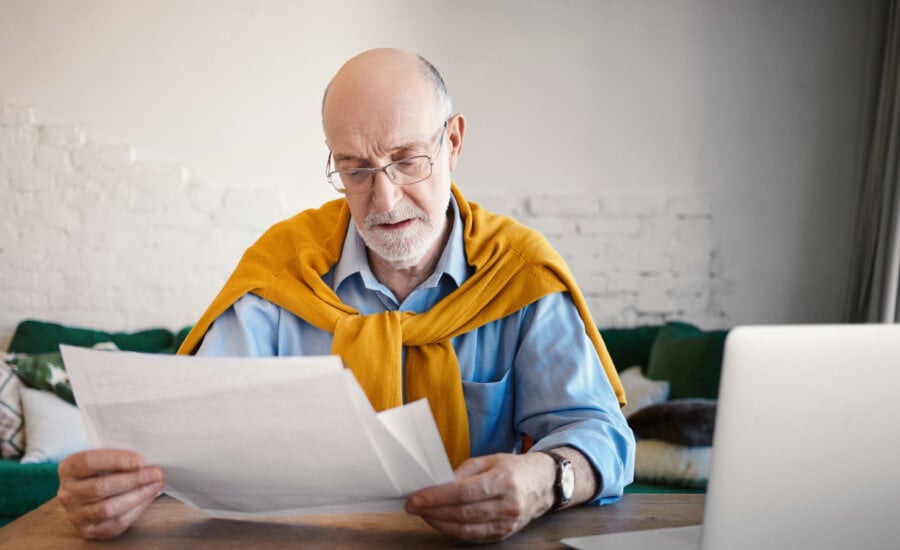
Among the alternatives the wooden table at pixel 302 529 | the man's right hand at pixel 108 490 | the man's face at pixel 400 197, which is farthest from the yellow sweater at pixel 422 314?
the man's right hand at pixel 108 490

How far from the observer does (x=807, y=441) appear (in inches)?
31.8

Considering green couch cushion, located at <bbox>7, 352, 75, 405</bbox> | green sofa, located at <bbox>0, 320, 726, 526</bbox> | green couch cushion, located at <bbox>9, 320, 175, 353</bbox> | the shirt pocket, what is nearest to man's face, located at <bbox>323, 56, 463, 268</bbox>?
the shirt pocket

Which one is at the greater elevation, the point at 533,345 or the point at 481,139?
the point at 481,139

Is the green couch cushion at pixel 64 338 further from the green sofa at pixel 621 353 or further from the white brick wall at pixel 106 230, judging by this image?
the white brick wall at pixel 106 230

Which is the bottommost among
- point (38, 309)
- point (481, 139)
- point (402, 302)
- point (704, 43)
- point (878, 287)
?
point (38, 309)

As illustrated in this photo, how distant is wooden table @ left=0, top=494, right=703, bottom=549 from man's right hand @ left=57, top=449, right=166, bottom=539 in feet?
0.07

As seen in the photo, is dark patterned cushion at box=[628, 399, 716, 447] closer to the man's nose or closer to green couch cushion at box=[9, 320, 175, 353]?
the man's nose

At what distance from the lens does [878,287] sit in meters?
3.79

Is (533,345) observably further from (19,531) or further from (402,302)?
(19,531)

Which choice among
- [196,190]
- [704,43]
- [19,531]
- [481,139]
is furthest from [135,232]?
[19,531]

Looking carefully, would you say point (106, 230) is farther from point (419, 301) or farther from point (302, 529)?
point (302, 529)

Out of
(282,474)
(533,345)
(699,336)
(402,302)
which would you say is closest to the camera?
(282,474)

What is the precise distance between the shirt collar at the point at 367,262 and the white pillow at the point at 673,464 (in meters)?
1.59

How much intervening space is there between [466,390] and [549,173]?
266 centimetres
